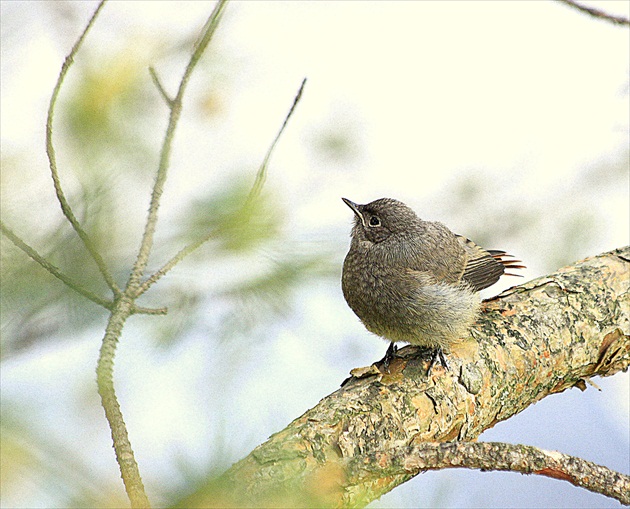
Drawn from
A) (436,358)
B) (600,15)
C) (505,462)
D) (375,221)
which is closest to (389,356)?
(436,358)

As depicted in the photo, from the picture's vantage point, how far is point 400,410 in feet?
4.55

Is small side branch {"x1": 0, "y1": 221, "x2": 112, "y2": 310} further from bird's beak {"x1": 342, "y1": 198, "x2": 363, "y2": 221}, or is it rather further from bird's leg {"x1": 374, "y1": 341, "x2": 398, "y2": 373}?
bird's beak {"x1": 342, "y1": 198, "x2": 363, "y2": 221}

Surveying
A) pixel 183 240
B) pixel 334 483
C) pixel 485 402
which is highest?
pixel 183 240

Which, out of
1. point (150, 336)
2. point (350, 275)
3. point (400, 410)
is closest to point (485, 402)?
point (400, 410)

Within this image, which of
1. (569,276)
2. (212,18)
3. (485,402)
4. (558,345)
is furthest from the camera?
(569,276)

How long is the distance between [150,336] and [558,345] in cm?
98

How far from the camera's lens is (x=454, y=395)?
1.50 metres

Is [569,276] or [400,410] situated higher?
[569,276]

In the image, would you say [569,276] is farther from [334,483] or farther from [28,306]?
[28,306]

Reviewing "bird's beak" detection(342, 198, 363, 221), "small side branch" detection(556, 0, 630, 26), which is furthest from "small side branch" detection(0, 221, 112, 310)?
"bird's beak" detection(342, 198, 363, 221)

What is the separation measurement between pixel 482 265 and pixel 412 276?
0.24 metres

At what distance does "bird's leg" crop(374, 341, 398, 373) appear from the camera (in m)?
1.58

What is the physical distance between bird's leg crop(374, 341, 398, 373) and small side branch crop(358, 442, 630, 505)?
590mm

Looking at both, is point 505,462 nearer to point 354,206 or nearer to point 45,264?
point 45,264
